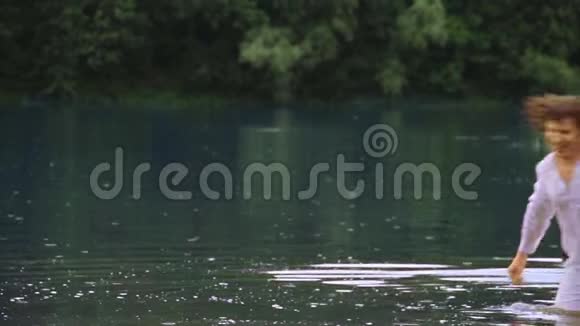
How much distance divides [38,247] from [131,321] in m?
5.78

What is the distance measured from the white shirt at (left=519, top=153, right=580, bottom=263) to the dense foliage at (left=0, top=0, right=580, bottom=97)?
174ft

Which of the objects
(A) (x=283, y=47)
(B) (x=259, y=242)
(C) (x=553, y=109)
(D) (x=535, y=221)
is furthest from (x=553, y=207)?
(A) (x=283, y=47)

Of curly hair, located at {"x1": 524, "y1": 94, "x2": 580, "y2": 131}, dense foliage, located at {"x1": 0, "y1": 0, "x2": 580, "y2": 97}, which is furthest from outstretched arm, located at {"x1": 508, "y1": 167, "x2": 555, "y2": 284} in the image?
dense foliage, located at {"x1": 0, "y1": 0, "x2": 580, "y2": 97}

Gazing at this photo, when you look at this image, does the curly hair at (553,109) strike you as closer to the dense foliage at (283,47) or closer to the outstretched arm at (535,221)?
the outstretched arm at (535,221)

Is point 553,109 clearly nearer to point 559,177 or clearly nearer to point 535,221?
point 559,177

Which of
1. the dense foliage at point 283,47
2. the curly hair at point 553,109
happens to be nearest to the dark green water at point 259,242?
the curly hair at point 553,109

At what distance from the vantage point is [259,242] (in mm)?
18672

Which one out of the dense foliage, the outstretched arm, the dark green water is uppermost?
the dense foliage

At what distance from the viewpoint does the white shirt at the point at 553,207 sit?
9258mm

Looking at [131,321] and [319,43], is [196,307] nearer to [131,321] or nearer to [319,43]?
[131,321]

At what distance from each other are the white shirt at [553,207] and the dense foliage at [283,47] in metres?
52.9

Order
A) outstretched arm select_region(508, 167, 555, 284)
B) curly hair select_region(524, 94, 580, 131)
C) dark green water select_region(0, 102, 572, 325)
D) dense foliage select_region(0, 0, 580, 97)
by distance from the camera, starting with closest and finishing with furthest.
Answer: curly hair select_region(524, 94, 580, 131) → outstretched arm select_region(508, 167, 555, 284) → dark green water select_region(0, 102, 572, 325) → dense foliage select_region(0, 0, 580, 97)

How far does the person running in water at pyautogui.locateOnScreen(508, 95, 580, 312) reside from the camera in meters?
9.21

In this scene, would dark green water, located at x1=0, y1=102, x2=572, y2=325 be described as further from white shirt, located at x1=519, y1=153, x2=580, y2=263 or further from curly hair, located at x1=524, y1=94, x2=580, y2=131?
curly hair, located at x1=524, y1=94, x2=580, y2=131
